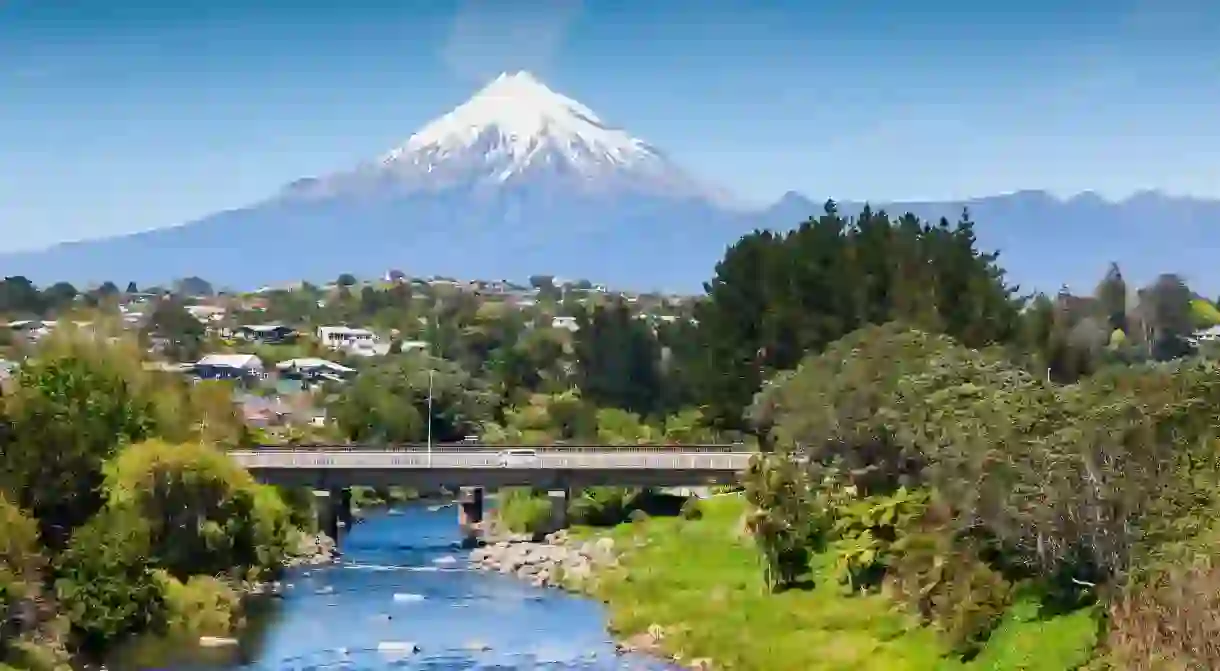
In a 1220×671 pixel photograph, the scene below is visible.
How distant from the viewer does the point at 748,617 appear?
51.8 meters

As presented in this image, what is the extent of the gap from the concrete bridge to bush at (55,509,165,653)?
2494 centimetres

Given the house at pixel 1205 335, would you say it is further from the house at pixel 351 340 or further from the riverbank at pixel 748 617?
the house at pixel 351 340

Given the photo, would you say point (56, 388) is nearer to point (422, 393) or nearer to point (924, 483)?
point (924, 483)

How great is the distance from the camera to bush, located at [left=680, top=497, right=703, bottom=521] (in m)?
75.4

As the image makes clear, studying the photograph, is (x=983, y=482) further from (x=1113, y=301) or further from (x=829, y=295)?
(x=1113, y=301)

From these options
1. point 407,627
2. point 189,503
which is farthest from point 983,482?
point 189,503

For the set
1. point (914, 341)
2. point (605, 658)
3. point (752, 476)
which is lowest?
point (605, 658)

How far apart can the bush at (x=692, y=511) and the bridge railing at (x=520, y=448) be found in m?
4.27

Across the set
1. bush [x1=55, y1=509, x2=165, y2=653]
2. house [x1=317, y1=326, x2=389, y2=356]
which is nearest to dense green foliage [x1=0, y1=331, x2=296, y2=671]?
bush [x1=55, y1=509, x2=165, y2=653]

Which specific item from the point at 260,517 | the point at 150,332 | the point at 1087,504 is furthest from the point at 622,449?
the point at 150,332

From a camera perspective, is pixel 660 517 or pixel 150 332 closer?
pixel 660 517

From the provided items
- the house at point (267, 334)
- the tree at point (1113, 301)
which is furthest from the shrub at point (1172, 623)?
the house at point (267, 334)

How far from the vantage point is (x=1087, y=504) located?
126 ft

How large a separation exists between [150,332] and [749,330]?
99441 millimetres
